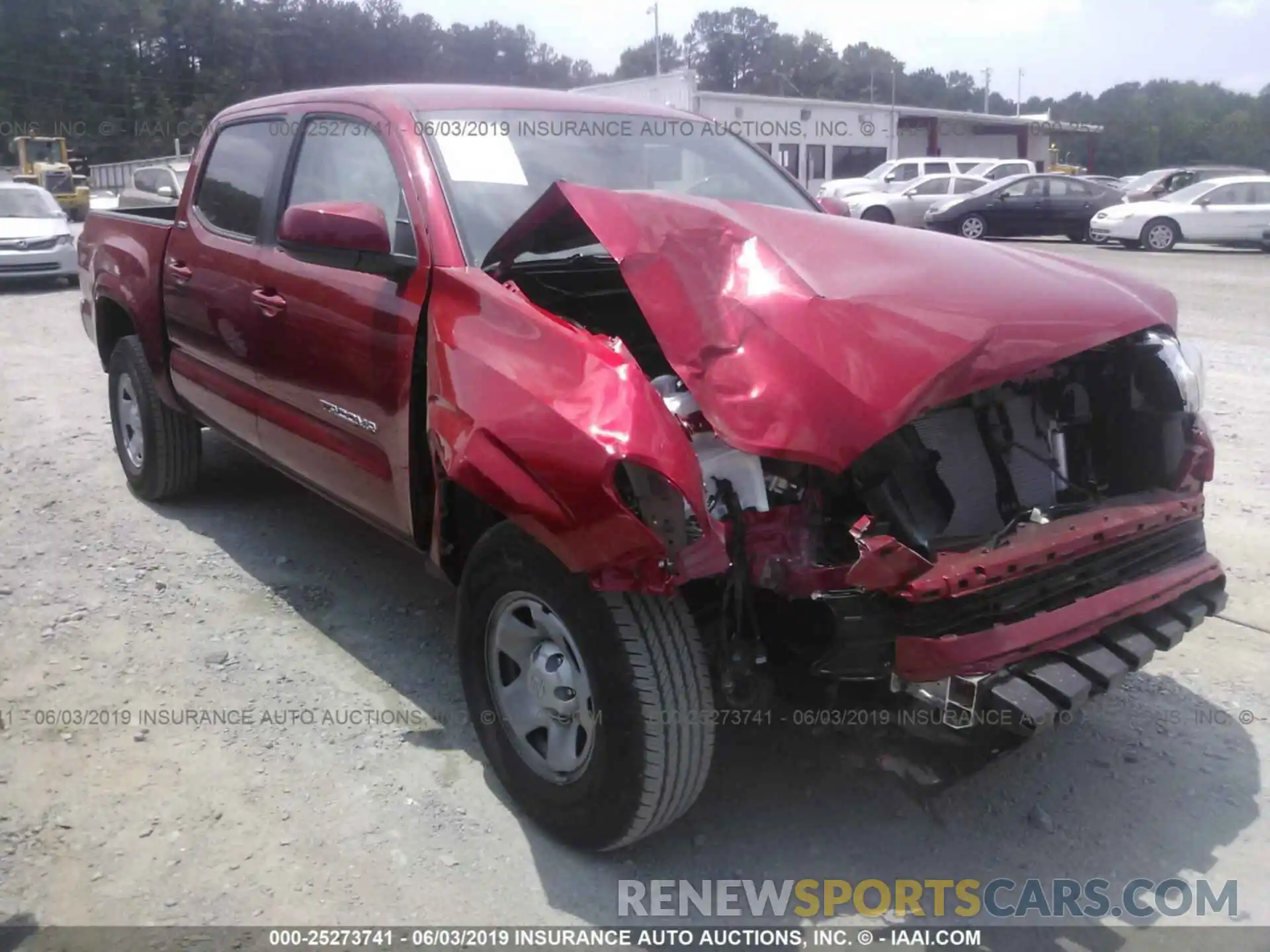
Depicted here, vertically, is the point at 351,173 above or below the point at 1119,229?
above

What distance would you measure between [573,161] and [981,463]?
1749 millimetres

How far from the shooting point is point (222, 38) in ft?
Answer: 201

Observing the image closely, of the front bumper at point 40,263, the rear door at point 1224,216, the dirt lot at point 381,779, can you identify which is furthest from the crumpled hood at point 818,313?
the rear door at point 1224,216

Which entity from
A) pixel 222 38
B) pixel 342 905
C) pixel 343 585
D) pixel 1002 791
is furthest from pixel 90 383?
pixel 222 38

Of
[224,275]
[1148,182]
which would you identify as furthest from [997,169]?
[224,275]

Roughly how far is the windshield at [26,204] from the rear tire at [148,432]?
39.2ft

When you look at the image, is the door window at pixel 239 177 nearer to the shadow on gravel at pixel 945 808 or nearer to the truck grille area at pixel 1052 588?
the shadow on gravel at pixel 945 808

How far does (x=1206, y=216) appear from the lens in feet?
64.2

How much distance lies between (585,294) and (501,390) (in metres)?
0.77

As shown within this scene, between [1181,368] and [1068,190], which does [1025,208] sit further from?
[1181,368]

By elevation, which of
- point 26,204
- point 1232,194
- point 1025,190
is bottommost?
point 26,204

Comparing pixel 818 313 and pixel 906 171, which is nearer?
pixel 818 313

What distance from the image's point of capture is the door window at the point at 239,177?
13.8 feet

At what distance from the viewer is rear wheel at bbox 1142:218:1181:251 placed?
64.6 feet
